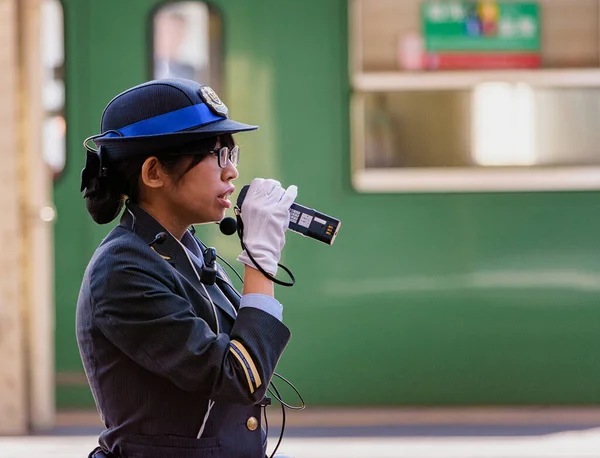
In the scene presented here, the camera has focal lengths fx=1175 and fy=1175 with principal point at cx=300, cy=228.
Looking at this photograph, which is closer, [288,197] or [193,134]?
[193,134]

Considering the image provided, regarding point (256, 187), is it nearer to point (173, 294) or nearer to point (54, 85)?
point (173, 294)

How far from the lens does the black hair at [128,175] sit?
2162 millimetres

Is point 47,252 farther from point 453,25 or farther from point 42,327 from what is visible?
point 453,25

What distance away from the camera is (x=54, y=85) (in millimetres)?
6391

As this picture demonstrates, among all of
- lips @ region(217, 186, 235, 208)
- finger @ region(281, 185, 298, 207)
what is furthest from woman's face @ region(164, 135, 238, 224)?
finger @ region(281, 185, 298, 207)

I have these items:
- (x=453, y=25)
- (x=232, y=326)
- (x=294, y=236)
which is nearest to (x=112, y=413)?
(x=232, y=326)

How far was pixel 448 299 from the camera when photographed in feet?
20.5

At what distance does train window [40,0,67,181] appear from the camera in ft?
20.8

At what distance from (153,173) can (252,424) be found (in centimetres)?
50

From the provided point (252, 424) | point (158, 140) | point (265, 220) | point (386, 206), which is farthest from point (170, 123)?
point (386, 206)

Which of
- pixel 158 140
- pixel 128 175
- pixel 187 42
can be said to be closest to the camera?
pixel 158 140

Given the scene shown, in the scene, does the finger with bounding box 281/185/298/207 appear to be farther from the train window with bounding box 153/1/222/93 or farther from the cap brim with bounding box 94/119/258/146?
the train window with bounding box 153/1/222/93

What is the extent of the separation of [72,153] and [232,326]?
14.2 ft

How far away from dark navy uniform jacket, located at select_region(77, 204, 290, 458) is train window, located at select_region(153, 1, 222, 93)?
4.26 meters
